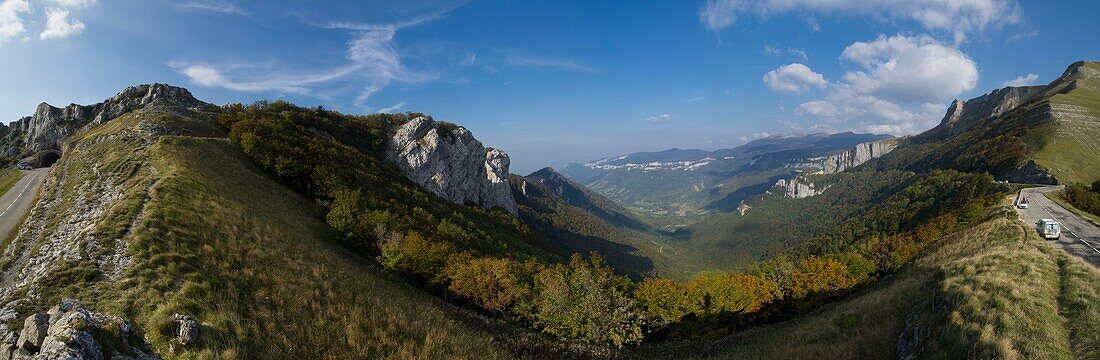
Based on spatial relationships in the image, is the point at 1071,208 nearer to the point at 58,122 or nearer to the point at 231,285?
the point at 231,285

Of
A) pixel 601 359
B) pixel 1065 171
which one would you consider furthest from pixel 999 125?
pixel 601 359

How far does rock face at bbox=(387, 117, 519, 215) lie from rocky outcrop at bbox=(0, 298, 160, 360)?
85446 millimetres

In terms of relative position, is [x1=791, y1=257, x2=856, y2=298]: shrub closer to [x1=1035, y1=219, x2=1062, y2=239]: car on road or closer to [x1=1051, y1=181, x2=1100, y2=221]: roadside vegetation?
[x1=1035, y1=219, x2=1062, y2=239]: car on road

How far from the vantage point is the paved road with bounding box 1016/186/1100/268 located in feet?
92.7

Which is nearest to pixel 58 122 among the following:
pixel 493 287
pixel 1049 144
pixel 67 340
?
pixel 493 287

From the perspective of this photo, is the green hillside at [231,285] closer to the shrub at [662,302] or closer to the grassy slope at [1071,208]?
the shrub at [662,302]

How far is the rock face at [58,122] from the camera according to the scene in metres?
54.8

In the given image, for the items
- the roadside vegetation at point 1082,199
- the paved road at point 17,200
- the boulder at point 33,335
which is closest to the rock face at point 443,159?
the paved road at point 17,200

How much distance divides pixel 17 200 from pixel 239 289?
3574cm

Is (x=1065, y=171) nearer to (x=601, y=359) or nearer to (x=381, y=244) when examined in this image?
(x=601, y=359)

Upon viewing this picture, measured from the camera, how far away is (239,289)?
14195 millimetres

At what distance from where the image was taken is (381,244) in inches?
1347

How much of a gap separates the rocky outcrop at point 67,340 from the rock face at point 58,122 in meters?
72.5

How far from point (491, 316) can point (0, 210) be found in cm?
3774
